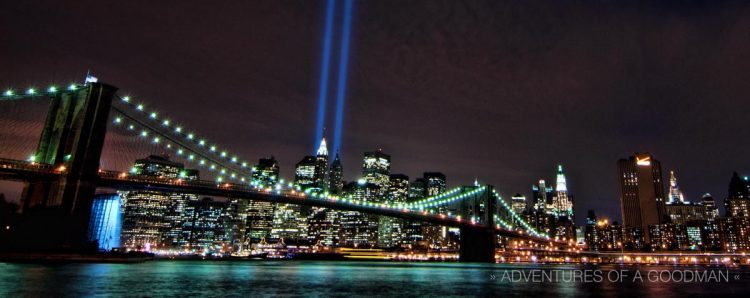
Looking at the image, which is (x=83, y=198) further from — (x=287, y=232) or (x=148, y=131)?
(x=287, y=232)

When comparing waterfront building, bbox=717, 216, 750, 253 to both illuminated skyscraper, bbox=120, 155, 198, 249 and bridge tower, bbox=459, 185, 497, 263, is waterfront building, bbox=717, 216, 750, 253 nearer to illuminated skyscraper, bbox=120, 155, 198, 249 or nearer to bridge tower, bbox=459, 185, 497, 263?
bridge tower, bbox=459, 185, 497, 263

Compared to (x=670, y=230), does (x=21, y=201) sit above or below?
below

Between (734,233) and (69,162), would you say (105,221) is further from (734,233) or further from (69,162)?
(734,233)

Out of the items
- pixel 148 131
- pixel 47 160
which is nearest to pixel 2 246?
pixel 47 160

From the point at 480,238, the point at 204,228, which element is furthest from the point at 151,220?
the point at 480,238

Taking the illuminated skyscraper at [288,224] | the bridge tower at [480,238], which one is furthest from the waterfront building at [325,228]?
the bridge tower at [480,238]

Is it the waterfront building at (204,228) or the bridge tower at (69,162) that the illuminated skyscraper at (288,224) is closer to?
the waterfront building at (204,228)
